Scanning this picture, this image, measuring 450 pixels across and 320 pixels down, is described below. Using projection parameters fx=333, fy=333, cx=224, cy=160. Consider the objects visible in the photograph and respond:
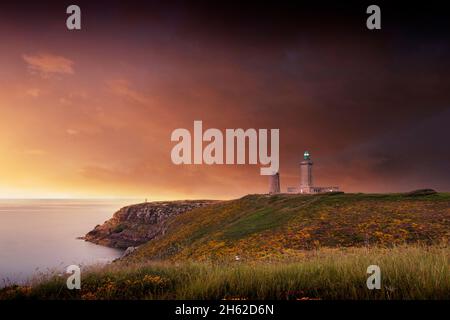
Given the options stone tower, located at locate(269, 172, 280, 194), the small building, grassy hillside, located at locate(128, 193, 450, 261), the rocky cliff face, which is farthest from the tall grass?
the rocky cliff face

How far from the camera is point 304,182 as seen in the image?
72812 millimetres

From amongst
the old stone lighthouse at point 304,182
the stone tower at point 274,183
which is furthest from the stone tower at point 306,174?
the stone tower at point 274,183

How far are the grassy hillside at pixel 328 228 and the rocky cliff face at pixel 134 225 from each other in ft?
196

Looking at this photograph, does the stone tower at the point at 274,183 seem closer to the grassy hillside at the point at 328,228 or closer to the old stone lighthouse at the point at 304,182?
the old stone lighthouse at the point at 304,182

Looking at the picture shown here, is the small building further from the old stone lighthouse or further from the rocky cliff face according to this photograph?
the rocky cliff face

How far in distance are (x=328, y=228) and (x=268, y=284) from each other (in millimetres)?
17976

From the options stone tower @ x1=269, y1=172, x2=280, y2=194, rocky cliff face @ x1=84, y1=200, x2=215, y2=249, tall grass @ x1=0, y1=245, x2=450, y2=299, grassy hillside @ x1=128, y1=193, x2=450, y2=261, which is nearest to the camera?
tall grass @ x1=0, y1=245, x2=450, y2=299

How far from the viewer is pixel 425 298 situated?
236 inches

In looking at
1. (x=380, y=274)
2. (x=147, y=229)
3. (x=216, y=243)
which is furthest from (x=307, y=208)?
(x=147, y=229)

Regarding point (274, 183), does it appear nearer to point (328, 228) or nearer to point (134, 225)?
point (328, 228)

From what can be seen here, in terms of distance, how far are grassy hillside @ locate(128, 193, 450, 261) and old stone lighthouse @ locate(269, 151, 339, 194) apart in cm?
3254

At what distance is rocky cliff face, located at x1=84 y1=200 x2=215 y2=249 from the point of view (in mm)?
94562

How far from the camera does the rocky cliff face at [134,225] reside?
94562mm
